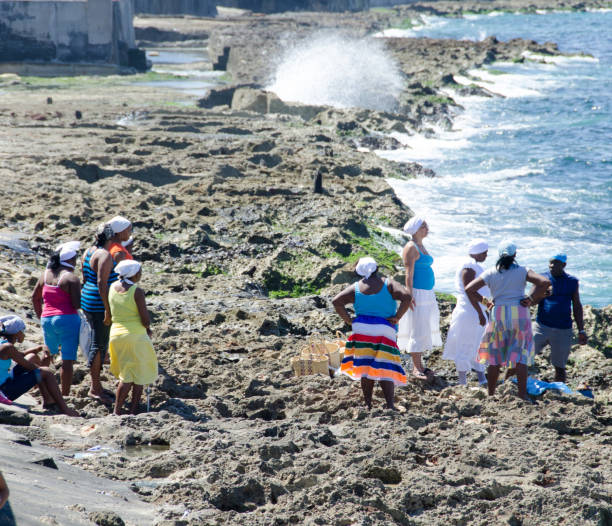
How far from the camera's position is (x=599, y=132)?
96.5 feet

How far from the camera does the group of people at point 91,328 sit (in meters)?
5.71

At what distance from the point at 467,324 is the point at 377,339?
43.7 inches

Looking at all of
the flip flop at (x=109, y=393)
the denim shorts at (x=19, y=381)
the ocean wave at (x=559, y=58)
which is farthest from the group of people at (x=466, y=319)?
the ocean wave at (x=559, y=58)

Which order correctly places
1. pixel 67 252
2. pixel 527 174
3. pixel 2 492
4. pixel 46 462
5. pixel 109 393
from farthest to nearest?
A: pixel 527 174 → pixel 109 393 → pixel 67 252 → pixel 46 462 → pixel 2 492

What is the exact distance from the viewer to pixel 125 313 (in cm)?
577

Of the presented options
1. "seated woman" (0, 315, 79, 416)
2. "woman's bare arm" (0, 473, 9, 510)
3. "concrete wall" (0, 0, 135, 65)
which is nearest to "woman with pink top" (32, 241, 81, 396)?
"seated woman" (0, 315, 79, 416)

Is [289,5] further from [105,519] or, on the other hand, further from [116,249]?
[105,519]

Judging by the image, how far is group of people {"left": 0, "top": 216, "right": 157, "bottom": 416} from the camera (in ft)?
18.7

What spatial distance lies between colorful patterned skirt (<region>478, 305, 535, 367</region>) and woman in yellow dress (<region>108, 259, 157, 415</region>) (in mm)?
2620

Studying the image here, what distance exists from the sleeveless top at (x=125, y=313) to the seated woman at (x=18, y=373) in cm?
56

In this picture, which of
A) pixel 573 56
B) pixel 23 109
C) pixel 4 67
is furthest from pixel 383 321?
pixel 573 56

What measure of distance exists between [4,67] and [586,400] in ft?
102

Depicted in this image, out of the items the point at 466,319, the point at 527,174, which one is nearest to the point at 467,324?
the point at 466,319

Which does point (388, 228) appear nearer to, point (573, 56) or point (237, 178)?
point (237, 178)
